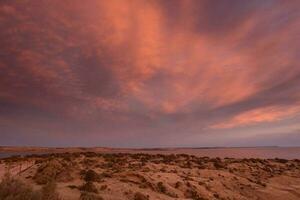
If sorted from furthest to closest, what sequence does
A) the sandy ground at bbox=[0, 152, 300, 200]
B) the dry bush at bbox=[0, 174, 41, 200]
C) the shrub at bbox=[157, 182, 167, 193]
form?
the shrub at bbox=[157, 182, 167, 193]
the sandy ground at bbox=[0, 152, 300, 200]
the dry bush at bbox=[0, 174, 41, 200]

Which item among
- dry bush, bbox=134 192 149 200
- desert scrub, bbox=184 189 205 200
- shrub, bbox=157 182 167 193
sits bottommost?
desert scrub, bbox=184 189 205 200

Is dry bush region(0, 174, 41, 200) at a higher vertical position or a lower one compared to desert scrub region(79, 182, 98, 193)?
higher

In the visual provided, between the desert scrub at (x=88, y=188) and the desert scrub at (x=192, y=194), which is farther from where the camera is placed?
the desert scrub at (x=192, y=194)

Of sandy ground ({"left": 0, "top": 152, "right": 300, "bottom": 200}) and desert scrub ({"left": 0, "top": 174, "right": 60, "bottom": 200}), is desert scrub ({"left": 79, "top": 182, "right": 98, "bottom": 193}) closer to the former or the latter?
sandy ground ({"left": 0, "top": 152, "right": 300, "bottom": 200})

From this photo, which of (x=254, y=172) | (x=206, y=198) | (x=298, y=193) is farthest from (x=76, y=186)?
(x=254, y=172)

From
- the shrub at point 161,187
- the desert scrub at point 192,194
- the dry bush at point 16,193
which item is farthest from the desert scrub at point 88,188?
the desert scrub at point 192,194

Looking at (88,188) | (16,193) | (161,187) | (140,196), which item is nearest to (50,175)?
(88,188)

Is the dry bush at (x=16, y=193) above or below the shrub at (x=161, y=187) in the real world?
above

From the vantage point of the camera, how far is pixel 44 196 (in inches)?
552

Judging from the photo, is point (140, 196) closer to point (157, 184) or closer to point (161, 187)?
point (161, 187)

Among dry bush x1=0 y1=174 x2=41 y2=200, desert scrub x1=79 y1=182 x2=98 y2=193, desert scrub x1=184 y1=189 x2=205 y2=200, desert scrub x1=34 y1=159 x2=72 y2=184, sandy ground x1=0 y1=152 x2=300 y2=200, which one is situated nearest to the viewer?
dry bush x1=0 y1=174 x2=41 y2=200

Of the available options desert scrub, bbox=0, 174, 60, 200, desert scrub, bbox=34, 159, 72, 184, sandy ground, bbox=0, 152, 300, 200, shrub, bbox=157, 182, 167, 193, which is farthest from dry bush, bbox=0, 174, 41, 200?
shrub, bbox=157, 182, 167, 193

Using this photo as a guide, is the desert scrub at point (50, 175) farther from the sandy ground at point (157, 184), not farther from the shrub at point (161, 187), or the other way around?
the shrub at point (161, 187)

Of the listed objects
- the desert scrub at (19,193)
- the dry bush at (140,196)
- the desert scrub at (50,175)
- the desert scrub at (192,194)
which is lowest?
the desert scrub at (192,194)
